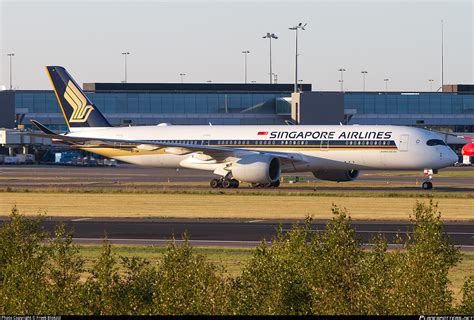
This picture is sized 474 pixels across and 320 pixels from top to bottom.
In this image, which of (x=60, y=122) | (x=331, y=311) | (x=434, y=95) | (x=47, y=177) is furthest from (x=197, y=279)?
(x=434, y=95)

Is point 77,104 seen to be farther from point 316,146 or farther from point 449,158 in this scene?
point 449,158

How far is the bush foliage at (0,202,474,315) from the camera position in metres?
21.5

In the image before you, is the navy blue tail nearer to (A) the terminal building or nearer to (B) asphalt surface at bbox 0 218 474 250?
(B) asphalt surface at bbox 0 218 474 250

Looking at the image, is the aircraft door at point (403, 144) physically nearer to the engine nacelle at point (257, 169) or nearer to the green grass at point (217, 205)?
the green grass at point (217, 205)

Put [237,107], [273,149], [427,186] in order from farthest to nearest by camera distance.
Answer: [237,107], [273,149], [427,186]

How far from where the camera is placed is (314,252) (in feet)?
78.6

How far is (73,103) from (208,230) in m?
42.4

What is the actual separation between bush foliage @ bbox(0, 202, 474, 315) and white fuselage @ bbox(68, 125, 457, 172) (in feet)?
161

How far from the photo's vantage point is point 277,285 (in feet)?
72.7

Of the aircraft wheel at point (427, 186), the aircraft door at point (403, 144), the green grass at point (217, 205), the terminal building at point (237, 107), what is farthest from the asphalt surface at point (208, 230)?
the terminal building at point (237, 107)

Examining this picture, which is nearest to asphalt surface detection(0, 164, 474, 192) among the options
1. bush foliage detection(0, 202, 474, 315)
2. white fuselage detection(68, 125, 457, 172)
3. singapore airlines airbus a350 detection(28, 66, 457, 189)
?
singapore airlines airbus a350 detection(28, 66, 457, 189)

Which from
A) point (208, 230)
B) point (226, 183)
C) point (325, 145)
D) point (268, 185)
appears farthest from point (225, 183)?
point (208, 230)

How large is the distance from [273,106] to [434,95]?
29387 mm

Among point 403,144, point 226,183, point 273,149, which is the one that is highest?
point 403,144
